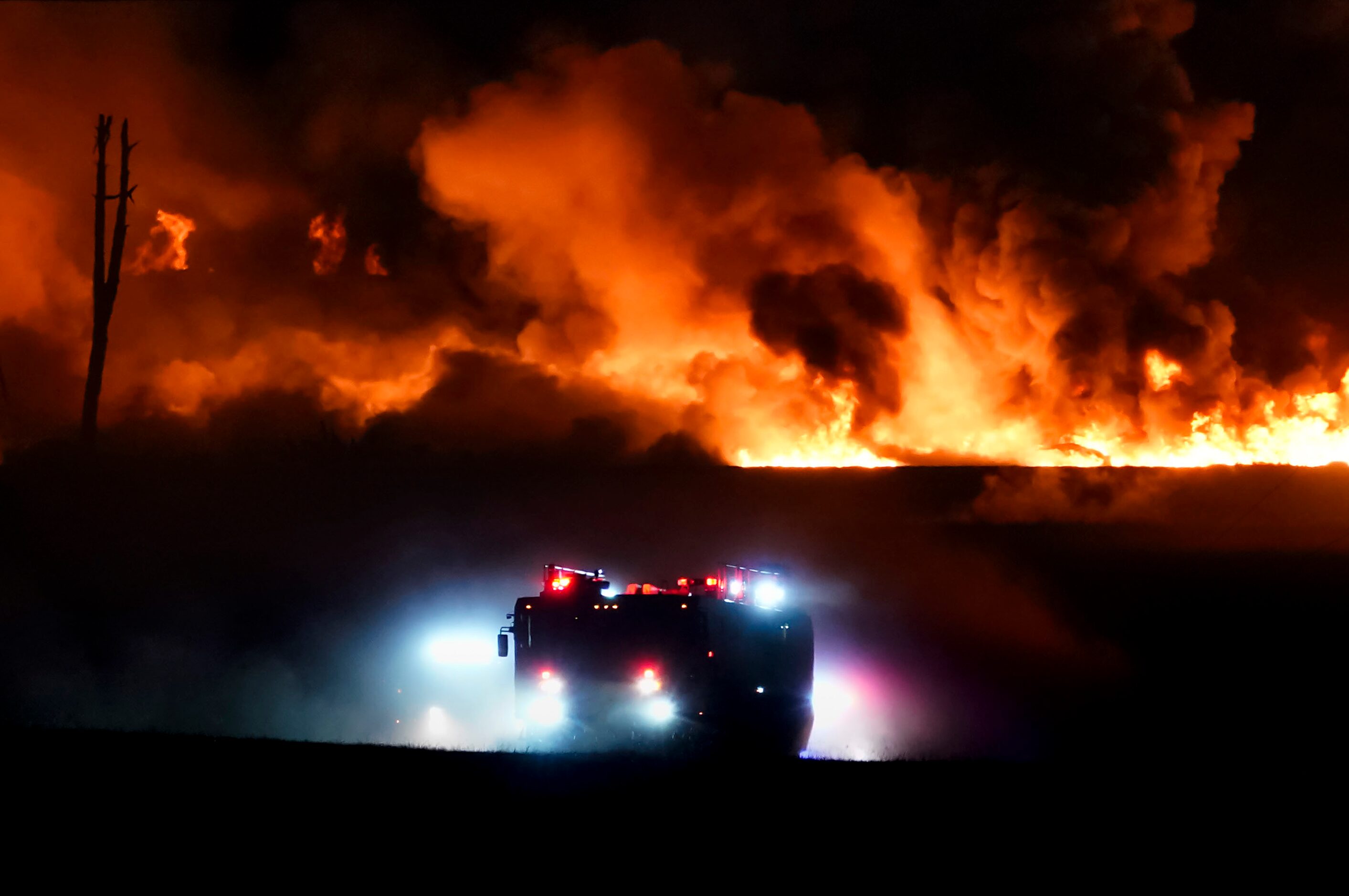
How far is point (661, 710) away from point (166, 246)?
28255 millimetres

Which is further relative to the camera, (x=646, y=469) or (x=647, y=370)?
(x=647, y=370)

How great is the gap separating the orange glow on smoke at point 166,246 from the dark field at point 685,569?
8087 mm

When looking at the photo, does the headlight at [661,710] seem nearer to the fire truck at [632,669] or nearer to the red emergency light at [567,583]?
the fire truck at [632,669]

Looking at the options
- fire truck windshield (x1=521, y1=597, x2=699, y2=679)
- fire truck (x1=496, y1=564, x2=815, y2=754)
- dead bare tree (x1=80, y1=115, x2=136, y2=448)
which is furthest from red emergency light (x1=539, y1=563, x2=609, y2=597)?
dead bare tree (x1=80, y1=115, x2=136, y2=448)

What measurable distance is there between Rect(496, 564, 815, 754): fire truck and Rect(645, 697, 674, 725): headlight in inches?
0.5

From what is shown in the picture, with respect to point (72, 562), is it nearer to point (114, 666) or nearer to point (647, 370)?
point (114, 666)

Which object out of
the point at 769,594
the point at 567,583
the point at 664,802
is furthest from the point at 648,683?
the point at 664,802

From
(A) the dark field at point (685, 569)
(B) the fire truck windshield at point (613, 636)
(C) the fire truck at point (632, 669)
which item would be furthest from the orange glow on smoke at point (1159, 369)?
(B) the fire truck windshield at point (613, 636)

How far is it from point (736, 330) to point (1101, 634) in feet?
48.5

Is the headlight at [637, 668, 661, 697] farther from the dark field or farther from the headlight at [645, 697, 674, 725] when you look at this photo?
the dark field

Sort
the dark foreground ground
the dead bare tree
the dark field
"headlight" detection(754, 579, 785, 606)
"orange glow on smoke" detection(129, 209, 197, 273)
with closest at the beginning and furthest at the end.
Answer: the dark foreground ground < "headlight" detection(754, 579, 785, 606) < the dark field < the dead bare tree < "orange glow on smoke" detection(129, 209, 197, 273)

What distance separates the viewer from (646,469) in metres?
32.1

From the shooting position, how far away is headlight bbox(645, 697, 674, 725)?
16797mm

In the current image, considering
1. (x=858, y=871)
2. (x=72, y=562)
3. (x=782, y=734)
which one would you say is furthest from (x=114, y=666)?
(x=858, y=871)
